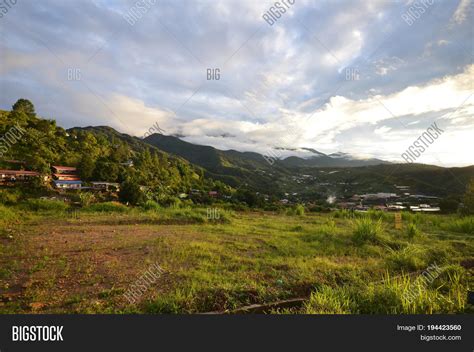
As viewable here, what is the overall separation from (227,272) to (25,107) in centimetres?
6557

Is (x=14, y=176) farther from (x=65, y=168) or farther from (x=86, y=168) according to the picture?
(x=86, y=168)

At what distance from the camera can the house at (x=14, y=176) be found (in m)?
25.4

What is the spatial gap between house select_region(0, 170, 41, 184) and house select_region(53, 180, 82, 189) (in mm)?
2216

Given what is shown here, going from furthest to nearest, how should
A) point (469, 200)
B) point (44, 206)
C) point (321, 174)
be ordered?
point (321, 174) < point (44, 206) < point (469, 200)

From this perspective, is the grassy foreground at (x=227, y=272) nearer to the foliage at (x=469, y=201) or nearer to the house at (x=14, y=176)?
the foliage at (x=469, y=201)

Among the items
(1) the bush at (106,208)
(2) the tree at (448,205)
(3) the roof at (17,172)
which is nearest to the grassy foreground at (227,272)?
(1) the bush at (106,208)

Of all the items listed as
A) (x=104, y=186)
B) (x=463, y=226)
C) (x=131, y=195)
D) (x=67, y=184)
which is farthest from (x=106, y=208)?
(x=463, y=226)

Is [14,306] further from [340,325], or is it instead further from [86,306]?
[340,325]

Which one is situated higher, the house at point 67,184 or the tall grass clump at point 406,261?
the house at point 67,184

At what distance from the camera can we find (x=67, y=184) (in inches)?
1163

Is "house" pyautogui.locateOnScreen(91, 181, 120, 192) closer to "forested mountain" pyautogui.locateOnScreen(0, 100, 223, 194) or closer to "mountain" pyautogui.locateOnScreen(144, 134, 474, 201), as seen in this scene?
"forested mountain" pyautogui.locateOnScreen(0, 100, 223, 194)

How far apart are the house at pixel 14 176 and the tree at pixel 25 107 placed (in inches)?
1111

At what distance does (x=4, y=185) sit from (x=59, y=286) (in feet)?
103

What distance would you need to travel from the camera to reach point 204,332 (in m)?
2.99
